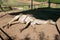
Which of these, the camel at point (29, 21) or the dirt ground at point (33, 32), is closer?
the dirt ground at point (33, 32)

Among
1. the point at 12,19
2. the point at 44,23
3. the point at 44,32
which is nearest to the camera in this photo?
the point at 44,32

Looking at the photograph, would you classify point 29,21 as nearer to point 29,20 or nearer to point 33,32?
point 29,20

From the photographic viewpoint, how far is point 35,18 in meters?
9.85

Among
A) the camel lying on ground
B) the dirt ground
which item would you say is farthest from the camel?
the dirt ground

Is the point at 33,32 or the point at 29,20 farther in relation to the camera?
the point at 29,20

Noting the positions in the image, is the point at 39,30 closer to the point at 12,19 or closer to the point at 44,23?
the point at 44,23

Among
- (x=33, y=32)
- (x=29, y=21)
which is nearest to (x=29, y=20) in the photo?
(x=29, y=21)

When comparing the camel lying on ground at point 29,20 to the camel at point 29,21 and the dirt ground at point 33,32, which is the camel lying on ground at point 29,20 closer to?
the camel at point 29,21

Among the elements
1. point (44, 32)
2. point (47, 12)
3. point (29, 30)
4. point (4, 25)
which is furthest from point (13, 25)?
point (47, 12)

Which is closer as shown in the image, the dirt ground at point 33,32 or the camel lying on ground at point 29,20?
the dirt ground at point 33,32

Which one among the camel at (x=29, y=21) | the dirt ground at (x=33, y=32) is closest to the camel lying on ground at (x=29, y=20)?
the camel at (x=29, y=21)

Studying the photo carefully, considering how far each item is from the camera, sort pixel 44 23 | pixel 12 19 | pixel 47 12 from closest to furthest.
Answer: pixel 44 23 → pixel 12 19 → pixel 47 12

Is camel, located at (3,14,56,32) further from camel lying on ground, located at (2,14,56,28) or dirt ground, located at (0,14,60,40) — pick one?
dirt ground, located at (0,14,60,40)

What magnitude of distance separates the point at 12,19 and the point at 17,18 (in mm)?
219
